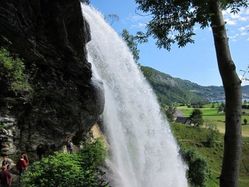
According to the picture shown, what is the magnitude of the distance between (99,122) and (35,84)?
897 cm

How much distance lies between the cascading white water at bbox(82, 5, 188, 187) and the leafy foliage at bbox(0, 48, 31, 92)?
845cm

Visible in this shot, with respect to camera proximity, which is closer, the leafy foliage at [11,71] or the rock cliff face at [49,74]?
the leafy foliage at [11,71]

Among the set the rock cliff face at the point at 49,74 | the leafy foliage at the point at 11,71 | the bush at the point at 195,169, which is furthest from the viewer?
the bush at the point at 195,169

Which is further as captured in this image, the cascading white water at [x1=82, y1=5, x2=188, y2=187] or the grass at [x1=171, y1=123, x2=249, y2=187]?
the grass at [x1=171, y1=123, x2=249, y2=187]

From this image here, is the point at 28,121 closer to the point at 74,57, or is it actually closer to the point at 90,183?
the point at 74,57

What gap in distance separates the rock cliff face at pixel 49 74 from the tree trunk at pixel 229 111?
13.7 meters

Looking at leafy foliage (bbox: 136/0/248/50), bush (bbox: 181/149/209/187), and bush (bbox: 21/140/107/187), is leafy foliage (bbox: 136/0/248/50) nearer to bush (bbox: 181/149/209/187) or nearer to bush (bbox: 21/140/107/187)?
bush (bbox: 21/140/107/187)

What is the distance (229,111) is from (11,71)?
1419 centimetres

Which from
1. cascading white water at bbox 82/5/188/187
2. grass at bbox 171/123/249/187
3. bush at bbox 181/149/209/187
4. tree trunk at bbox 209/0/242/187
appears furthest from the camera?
grass at bbox 171/123/249/187

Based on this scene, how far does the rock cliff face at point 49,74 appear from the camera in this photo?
22188 mm

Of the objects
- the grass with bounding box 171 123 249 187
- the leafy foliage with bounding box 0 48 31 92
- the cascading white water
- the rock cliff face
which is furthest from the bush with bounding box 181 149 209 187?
the grass with bounding box 171 123 249 187

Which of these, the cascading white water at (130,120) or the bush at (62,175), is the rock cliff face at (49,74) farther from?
the bush at (62,175)

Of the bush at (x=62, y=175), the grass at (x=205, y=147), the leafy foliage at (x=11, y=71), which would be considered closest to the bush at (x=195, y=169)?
the leafy foliage at (x=11, y=71)

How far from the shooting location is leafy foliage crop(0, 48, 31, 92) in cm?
2126
